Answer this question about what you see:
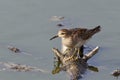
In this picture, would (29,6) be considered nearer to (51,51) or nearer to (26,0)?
(26,0)

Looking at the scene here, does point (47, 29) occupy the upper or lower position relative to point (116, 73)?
upper

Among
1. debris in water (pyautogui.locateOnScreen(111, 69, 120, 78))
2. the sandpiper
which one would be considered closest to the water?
debris in water (pyautogui.locateOnScreen(111, 69, 120, 78))

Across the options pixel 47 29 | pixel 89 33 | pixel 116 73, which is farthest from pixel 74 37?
pixel 47 29

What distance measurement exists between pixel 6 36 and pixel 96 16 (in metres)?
2.56

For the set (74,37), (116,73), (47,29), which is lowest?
(116,73)

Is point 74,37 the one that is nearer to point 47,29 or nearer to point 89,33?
point 89,33

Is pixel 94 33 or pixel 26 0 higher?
pixel 26 0

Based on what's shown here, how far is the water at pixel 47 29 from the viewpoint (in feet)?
34.3

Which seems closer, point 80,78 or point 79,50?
point 80,78

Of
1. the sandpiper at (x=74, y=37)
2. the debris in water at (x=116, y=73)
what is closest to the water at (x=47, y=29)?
the debris in water at (x=116, y=73)

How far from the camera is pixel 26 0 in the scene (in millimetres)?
13672

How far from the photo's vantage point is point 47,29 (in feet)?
39.9

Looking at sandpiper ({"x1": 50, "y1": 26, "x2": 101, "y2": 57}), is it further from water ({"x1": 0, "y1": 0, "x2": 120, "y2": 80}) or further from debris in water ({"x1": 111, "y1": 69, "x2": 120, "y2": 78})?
debris in water ({"x1": 111, "y1": 69, "x2": 120, "y2": 78})

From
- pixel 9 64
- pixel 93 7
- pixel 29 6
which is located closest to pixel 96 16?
pixel 93 7
